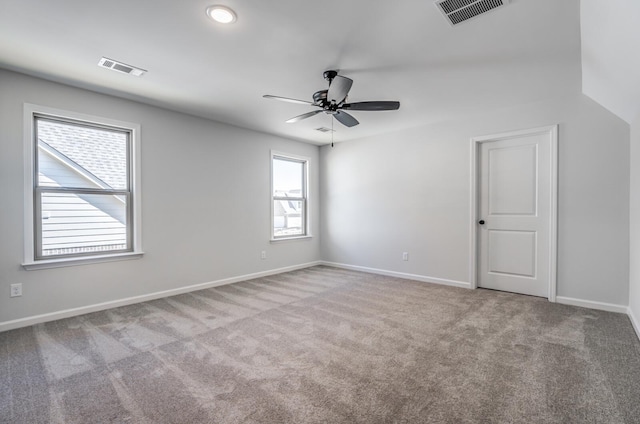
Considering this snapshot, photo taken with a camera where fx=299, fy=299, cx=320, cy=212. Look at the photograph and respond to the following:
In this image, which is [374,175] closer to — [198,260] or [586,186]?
[586,186]

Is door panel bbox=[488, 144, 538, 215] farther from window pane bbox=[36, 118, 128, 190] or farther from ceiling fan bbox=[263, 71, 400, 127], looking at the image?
window pane bbox=[36, 118, 128, 190]

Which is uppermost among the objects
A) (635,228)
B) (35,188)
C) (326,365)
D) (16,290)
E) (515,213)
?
(35,188)

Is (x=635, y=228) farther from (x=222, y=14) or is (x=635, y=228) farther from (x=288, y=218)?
(x=288, y=218)

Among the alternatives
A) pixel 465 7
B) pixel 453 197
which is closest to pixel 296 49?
pixel 465 7

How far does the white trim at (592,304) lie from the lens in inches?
129

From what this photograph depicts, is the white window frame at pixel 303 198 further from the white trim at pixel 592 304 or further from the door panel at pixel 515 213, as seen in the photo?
the white trim at pixel 592 304

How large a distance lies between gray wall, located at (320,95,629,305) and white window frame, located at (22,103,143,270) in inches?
135

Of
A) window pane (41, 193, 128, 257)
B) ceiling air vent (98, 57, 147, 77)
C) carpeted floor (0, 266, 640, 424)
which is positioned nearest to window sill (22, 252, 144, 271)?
window pane (41, 193, 128, 257)

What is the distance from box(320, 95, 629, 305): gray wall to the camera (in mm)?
3338

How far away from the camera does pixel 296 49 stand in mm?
2512

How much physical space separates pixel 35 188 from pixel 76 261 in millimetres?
854

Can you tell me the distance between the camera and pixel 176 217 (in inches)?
162

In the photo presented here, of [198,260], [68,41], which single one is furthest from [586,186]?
[68,41]

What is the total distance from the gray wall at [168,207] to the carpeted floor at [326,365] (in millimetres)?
388
